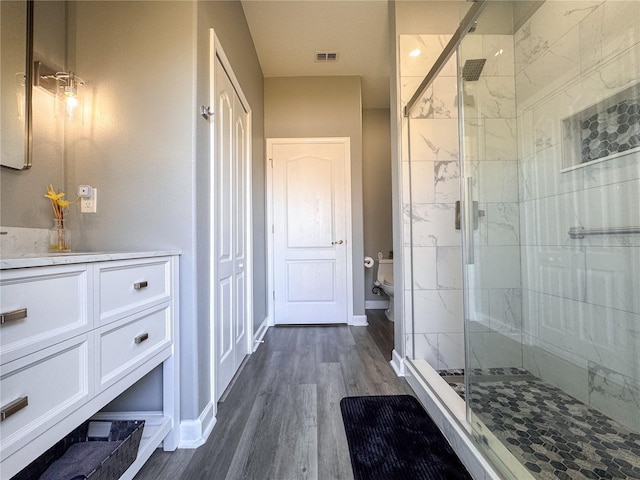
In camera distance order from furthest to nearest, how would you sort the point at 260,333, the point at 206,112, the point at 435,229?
the point at 260,333
the point at 435,229
the point at 206,112

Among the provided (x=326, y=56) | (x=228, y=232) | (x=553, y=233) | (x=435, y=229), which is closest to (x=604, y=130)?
(x=553, y=233)

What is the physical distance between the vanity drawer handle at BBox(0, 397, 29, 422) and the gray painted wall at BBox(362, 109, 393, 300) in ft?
11.4

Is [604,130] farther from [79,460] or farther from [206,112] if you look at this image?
[79,460]

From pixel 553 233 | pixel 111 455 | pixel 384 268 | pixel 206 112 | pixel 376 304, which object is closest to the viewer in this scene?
pixel 111 455

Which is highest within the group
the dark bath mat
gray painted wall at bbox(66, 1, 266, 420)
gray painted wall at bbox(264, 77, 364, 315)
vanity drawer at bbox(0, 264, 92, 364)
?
gray painted wall at bbox(264, 77, 364, 315)

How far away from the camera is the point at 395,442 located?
127cm

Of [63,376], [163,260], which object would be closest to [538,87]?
[163,260]

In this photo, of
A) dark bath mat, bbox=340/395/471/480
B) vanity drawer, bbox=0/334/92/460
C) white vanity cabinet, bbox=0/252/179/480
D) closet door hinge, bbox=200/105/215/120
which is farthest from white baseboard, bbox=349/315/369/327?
vanity drawer, bbox=0/334/92/460

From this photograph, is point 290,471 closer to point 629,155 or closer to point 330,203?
point 629,155

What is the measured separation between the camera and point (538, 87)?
5.59ft

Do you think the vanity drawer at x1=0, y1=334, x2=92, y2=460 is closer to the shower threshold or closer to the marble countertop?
the marble countertop

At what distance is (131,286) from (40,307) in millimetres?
345

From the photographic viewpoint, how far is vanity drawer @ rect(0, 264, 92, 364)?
1.90ft

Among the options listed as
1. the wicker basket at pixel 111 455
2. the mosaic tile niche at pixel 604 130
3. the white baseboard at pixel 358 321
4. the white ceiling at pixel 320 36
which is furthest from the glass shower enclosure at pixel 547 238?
the wicker basket at pixel 111 455
